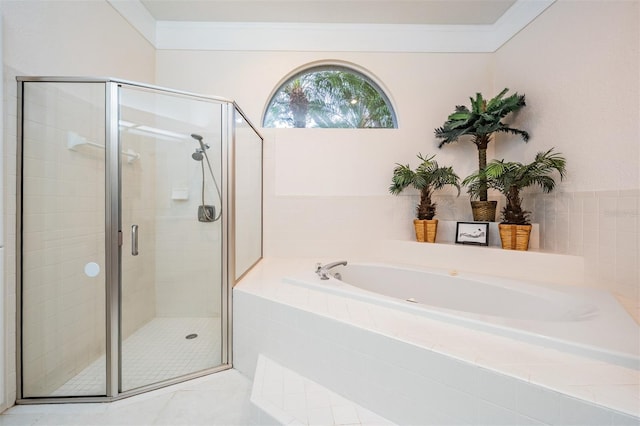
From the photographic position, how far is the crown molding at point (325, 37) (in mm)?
2416

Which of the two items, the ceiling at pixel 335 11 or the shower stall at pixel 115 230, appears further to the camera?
the ceiling at pixel 335 11

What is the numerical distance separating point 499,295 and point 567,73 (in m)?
1.58

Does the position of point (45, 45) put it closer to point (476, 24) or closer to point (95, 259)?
point (95, 259)

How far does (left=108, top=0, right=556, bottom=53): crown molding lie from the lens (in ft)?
7.93

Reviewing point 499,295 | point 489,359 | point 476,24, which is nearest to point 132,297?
point 489,359

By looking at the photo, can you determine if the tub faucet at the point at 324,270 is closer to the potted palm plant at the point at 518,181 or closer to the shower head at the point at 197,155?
the shower head at the point at 197,155

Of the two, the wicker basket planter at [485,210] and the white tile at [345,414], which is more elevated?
the wicker basket planter at [485,210]

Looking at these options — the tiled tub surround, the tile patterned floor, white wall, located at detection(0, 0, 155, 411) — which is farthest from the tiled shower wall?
white wall, located at detection(0, 0, 155, 411)

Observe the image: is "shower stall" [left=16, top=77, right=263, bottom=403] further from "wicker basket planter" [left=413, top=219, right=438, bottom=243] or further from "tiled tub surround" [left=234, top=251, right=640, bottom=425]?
"wicker basket planter" [left=413, top=219, right=438, bottom=243]

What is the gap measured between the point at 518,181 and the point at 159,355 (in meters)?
2.59

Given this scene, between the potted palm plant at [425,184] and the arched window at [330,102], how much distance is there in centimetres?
55

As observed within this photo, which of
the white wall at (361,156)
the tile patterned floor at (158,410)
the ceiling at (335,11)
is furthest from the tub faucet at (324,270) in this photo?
the ceiling at (335,11)

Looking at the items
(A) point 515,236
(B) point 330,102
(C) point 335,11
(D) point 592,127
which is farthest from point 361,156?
(D) point 592,127

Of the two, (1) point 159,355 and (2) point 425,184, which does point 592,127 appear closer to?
(2) point 425,184
